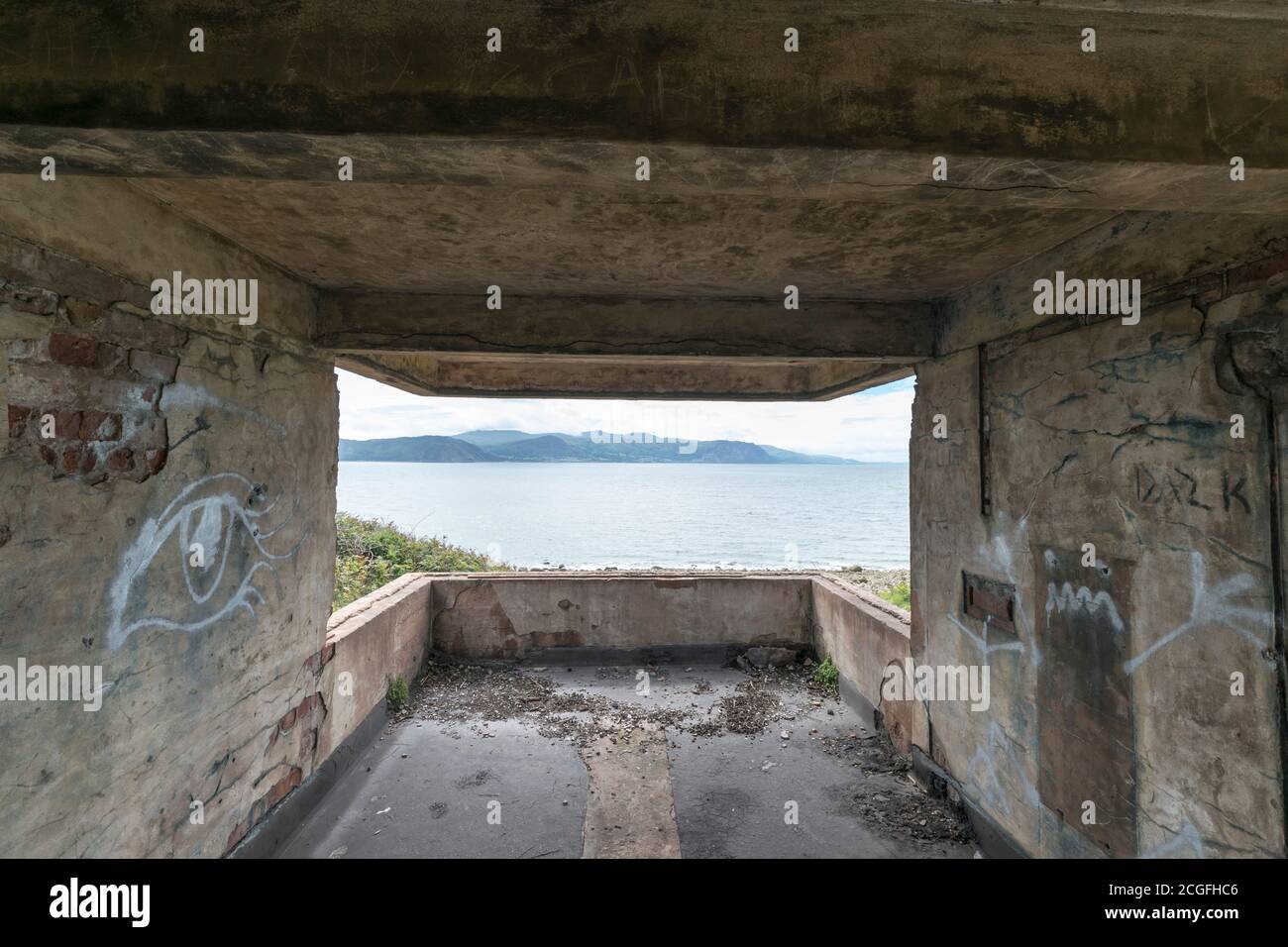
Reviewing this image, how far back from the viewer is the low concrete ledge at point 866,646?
12.9ft

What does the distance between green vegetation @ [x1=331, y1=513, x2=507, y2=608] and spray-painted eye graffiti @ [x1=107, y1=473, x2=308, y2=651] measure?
5745 millimetres

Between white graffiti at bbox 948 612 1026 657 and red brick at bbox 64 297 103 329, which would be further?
white graffiti at bbox 948 612 1026 657

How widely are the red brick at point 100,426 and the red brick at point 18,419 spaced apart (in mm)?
195

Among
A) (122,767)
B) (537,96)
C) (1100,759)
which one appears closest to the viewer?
(537,96)

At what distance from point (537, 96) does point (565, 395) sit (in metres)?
3.87

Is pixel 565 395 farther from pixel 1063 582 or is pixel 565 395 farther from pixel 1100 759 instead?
pixel 1100 759

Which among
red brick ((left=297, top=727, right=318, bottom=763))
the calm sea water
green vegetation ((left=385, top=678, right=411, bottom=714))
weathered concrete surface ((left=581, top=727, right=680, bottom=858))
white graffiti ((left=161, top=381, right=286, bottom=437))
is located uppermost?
white graffiti ((left=161, top=381, right=286, bottom=437))

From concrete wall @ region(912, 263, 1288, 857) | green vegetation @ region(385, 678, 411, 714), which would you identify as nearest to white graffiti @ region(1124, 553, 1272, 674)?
concrete wall @ region(912, 263, 1288, 857)

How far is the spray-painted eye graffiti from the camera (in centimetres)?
211

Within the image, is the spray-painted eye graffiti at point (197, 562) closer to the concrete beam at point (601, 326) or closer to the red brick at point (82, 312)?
the red brick at point (82, 312)

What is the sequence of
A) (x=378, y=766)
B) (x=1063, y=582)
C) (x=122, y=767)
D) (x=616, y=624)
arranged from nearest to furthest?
(x=122, y=767), (x=1063, y=582), (x=378, y=766), (x=616, y=624)

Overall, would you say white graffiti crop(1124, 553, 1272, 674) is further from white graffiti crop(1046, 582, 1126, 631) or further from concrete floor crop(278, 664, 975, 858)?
concrete floor crop(278, 664, 975, 858)

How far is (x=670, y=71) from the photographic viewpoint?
132 cm
